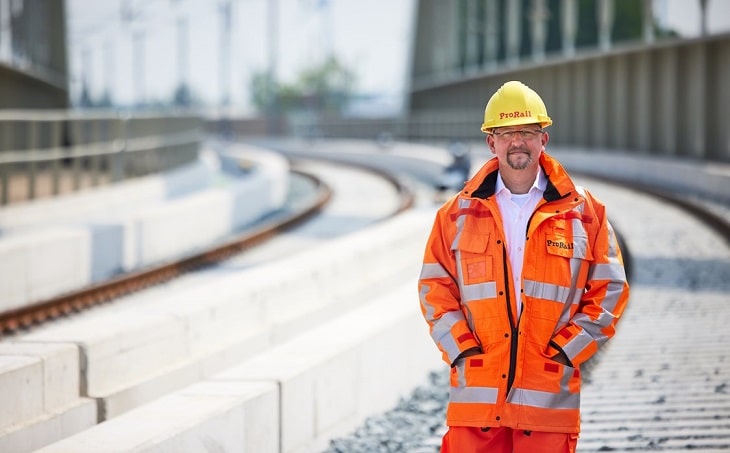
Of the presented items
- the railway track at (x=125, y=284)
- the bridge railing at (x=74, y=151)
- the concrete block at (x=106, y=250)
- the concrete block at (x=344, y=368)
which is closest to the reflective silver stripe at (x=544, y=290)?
the concrete block at (x=344, y=368)

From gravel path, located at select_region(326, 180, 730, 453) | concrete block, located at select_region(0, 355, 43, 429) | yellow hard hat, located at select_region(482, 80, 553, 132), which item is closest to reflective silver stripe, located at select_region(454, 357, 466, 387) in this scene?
yellow hard hat, located at select_region(482, 80, 553, 132)

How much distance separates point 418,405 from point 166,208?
10.7 metres

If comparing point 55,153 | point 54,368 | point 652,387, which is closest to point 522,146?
point 54,368

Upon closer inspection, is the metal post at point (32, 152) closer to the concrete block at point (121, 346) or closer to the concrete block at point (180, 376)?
the concrete block at point (180, 376)

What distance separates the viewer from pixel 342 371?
720 centimetres

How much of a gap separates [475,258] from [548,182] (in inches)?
14.7

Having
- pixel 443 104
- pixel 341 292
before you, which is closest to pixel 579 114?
pixel 443 104

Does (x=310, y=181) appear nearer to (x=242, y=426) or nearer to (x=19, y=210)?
(x=19, y=210)

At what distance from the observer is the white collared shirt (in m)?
4.36

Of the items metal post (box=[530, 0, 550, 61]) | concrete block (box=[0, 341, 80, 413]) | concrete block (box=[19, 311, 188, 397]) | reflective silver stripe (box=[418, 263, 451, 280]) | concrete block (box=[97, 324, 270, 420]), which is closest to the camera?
reflective silver stripe (box=[418, 263, 451, 280])

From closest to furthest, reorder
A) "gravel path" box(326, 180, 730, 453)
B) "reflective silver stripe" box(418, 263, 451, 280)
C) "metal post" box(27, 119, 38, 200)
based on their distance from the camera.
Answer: "reflective silver stripe" box(418, 263, 451, 280) → "gravel path" box(326, 180, 730, 453) → "metal post" box(27, 119, 38, 200)

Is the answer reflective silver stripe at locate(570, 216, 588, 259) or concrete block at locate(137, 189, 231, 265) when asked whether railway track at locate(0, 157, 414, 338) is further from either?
reflective silver stripe at locate(570, 216, 588, 259)

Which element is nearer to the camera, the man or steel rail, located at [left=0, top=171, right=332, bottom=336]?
the man

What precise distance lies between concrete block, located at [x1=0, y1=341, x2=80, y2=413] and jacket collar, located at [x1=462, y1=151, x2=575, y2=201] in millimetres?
3273
